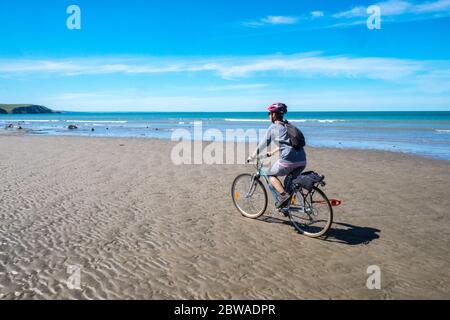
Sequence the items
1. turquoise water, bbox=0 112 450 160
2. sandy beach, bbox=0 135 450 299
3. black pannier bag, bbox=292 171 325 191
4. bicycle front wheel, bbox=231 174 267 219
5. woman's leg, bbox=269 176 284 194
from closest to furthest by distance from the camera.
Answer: sandy beach, bbox=0 135 450 299 < black pannier bag, bbox=292 171 325 191 < woman's leg, bbox=269 176 284 194 < bicycle front wheel, bbox=231 174 267 219 < turquoise water, bbox=0 112 450 160

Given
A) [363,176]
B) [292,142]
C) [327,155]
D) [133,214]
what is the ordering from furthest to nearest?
[327,155] < [363,176] < [133,214] < [292,142]

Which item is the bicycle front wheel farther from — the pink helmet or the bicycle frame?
the pink helmet

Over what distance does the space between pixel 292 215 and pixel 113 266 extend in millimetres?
3651

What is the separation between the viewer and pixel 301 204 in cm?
688

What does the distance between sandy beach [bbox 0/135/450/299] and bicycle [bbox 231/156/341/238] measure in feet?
0.87

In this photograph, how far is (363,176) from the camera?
1308cm

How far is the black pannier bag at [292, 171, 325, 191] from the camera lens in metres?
6.44

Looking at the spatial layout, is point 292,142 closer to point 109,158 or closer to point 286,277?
point 286,277

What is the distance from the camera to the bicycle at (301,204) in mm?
6504

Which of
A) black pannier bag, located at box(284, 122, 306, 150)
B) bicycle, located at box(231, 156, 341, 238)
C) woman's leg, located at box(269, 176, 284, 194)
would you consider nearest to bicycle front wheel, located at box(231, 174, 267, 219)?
bicycle, located at box(231, 156, 341, 238)

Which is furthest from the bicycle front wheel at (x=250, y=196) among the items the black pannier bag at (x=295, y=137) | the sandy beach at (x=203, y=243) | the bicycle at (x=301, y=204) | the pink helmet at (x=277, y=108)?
the pink helmet at (x=277, y=108)

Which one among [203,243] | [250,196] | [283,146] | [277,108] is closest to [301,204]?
[283,146]
